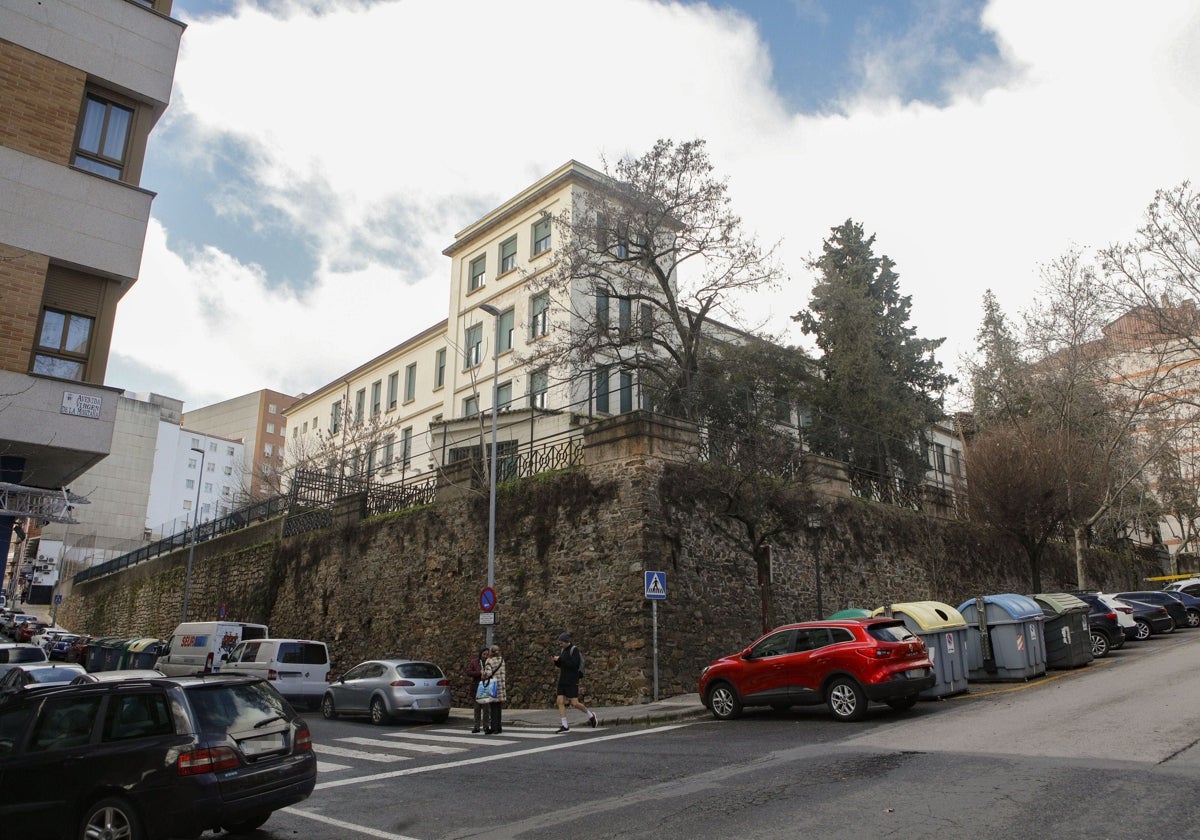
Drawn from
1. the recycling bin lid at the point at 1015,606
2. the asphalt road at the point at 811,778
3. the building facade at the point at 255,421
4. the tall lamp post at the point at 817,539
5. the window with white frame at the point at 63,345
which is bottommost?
the asphalt road at the point at 811,778

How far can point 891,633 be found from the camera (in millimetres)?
13188

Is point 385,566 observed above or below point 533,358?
below

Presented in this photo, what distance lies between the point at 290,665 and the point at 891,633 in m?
15.5

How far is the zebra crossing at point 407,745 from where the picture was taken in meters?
12.2

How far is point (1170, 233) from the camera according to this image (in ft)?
81.9

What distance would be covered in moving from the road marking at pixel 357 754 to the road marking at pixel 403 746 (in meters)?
0.55

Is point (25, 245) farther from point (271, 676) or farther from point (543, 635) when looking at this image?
point (543, 635)

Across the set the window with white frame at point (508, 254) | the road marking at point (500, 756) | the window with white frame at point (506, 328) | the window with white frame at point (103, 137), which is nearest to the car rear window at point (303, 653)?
the road marking at point (500, 756)

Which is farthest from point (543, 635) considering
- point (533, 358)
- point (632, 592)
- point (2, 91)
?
point (2, 91)

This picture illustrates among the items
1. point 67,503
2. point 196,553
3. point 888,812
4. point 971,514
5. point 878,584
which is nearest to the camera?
point 888,812

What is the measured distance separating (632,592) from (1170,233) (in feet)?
68.8

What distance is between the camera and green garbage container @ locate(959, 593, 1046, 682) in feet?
55.7

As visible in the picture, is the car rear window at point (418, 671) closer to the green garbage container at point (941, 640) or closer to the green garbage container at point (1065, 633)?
the green garbage container at point (941, 640)

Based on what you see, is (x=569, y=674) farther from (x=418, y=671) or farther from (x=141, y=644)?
(x=141, y=644)
